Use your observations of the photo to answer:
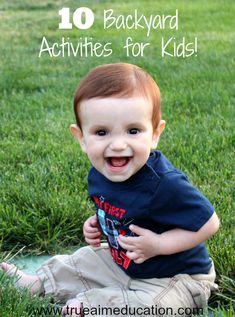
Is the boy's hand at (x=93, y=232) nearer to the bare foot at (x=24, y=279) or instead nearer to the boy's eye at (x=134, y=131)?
the bare foot at (x=24, y=279)

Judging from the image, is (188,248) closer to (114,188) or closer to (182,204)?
(182,204)

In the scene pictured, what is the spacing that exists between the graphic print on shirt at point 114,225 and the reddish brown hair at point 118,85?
0.35 metres

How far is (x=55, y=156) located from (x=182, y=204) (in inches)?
68.2

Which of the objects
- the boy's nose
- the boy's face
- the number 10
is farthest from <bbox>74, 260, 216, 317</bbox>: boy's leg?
the number 10

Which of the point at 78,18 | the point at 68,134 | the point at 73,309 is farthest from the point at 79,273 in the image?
the point at 78,18

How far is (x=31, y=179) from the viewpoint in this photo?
12.0 feet

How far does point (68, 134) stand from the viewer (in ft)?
14.7

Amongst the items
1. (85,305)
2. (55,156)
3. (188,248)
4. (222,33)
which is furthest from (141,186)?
(222,33)

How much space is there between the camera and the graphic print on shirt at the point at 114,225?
2521mm

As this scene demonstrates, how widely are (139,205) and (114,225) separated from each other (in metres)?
0.17

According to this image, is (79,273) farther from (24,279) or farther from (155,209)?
(155,209)

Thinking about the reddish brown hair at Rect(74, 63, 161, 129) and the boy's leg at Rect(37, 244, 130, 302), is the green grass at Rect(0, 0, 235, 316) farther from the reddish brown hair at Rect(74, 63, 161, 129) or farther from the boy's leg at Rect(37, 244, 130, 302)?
the reddish brown hair at Rect(74, 63, 161, 129)

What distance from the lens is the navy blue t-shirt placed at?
2.39m

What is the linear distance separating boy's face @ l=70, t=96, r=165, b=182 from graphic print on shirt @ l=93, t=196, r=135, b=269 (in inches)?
5.8
